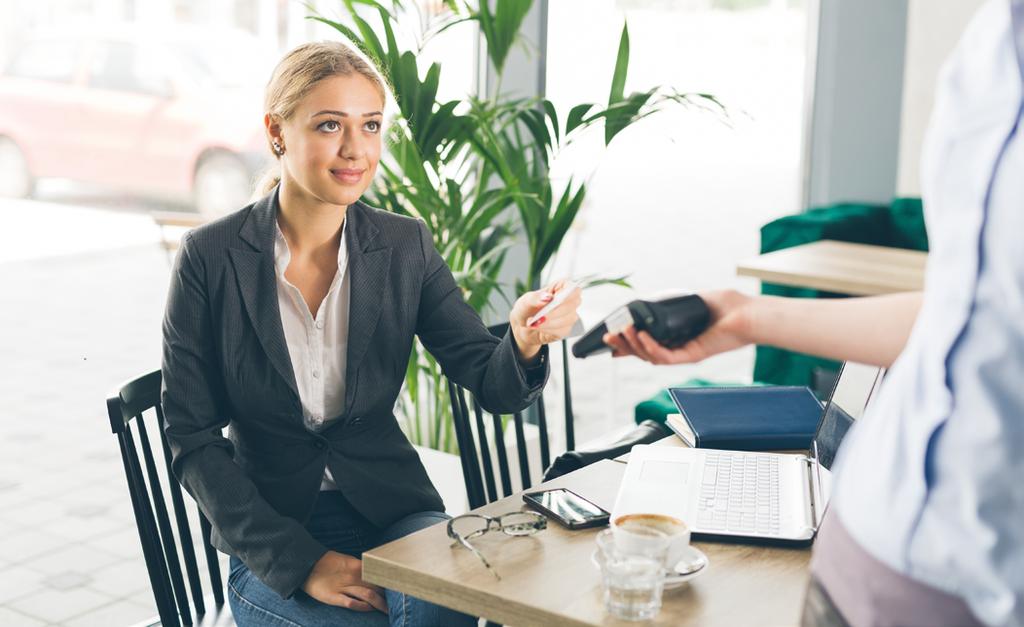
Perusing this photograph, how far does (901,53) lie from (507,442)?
2.88 m

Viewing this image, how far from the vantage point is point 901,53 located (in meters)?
4.96

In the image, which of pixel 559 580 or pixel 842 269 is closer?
pixel 559 580

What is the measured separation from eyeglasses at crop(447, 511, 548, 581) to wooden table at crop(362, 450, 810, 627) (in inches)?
0.5

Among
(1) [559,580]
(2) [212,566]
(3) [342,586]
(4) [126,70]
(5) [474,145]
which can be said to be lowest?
(2) [212,566]

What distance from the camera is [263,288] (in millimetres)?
1880

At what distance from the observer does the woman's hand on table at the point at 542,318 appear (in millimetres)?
1637

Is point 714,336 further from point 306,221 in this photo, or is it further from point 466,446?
point 466,446

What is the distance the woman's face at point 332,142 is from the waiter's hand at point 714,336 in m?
0.84

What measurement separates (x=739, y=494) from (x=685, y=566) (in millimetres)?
280

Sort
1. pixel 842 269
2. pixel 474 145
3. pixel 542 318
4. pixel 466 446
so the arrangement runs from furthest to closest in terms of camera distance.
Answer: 1. pixel 842 269
2. pixel 474 145
3. pixel 466 446
4. pixel 542 318

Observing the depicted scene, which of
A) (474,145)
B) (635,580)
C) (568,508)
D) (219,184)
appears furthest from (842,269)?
(635,580)

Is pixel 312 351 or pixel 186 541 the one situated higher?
pixel 312 351

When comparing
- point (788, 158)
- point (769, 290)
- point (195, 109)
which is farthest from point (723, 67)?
point (195, 109)

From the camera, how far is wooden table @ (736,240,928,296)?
3440 mm
